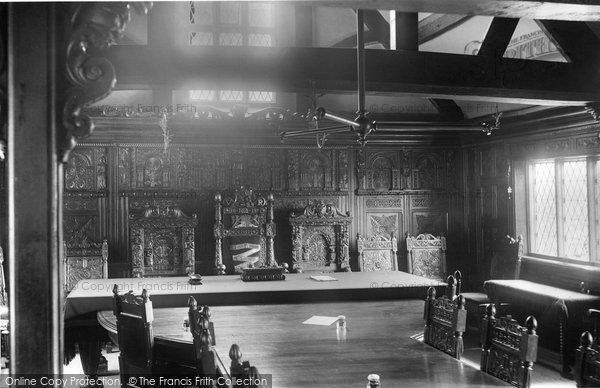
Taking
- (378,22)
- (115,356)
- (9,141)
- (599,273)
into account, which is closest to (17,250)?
(9,141)

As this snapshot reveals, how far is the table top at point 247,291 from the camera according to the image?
18.8 feet

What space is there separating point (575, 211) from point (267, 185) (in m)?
4.44

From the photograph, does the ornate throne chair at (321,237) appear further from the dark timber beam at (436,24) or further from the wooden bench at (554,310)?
the dark timber beam at (436,24)

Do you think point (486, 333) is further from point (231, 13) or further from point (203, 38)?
point (231, 13)

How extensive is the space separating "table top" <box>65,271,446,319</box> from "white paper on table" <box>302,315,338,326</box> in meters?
1.18

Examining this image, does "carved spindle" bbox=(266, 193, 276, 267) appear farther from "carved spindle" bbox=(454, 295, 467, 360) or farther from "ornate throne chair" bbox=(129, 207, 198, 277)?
"carved spindle" bbox=(454, 295, 467, 360)

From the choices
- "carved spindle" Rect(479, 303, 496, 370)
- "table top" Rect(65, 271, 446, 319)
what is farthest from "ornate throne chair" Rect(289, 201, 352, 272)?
"carved spindle" Rect(479, 303, 496, 370)

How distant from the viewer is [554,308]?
663 centimetres

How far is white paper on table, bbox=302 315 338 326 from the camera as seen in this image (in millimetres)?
4502

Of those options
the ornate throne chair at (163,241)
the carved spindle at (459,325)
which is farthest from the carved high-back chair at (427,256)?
the carved spindle at (459,325)

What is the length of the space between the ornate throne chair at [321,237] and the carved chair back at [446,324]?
514cm

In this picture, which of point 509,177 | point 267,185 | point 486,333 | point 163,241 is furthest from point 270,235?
point 486,333

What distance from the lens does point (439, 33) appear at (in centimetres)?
844

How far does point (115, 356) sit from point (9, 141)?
589cm
